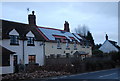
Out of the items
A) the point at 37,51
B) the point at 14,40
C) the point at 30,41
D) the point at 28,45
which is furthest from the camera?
the point at 37,51

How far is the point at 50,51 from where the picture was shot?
111ft

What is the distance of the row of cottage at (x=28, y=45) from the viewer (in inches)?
990

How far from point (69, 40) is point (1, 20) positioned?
1451cm

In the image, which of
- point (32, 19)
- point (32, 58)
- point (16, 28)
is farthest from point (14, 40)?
point (32, 19)

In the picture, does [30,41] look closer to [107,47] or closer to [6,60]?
[6,60]

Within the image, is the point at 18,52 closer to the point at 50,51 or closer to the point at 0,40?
the point at 0,40

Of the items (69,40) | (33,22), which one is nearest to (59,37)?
(69,40)

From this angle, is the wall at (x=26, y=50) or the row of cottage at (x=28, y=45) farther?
the wall at (x=26, y=50)

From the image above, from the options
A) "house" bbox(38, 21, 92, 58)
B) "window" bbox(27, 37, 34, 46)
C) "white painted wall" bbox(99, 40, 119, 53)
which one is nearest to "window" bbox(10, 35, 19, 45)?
"window" bbox(27, 37, 34, 46)

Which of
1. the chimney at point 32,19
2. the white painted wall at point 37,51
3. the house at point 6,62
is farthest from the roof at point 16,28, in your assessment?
the house at point 6,62

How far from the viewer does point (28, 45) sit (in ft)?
96.9

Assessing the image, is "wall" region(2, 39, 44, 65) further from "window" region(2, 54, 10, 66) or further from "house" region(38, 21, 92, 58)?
"window" region(2, 54, 10, 66)

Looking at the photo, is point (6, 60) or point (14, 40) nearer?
point (6, 60)

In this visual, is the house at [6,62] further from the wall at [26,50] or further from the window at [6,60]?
the wall at [26,50]
